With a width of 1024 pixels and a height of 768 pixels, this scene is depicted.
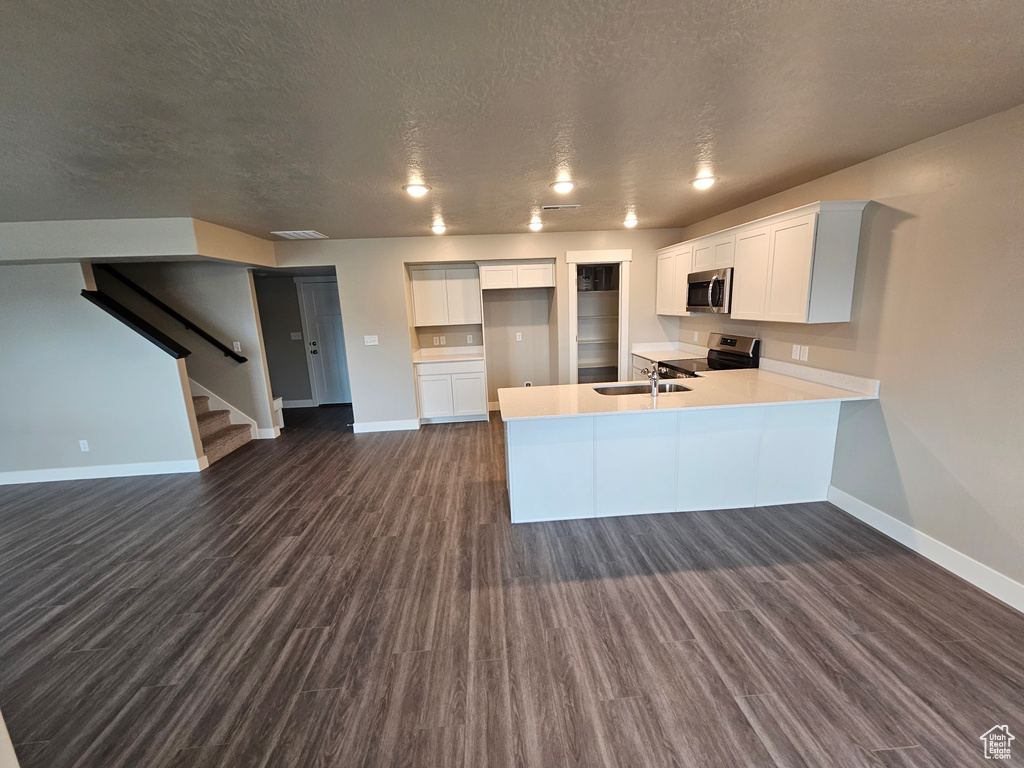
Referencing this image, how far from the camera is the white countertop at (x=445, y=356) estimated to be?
17.2 ft

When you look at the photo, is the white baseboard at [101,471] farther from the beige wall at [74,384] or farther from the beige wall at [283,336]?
the beige wall at [283,336]

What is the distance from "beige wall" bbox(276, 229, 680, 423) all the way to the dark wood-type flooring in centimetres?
233

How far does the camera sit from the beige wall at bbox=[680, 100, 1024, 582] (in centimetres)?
191

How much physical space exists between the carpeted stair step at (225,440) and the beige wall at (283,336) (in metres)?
1.47

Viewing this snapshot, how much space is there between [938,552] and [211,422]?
21.8ft

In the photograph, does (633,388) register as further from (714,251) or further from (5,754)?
(5,754)

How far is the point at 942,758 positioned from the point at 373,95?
3182 mm

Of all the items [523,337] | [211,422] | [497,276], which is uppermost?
[497,276]

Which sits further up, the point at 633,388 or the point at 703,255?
the point at 703,255

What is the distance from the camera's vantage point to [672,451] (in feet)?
9.45

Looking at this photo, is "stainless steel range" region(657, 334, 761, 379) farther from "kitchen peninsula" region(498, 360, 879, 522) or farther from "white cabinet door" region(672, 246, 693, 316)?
"kitchen peninsula" region(498, 360, 879, 522)

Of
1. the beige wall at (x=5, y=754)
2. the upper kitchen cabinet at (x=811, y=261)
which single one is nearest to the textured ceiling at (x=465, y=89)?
the upper kitchen cabinet at (x=811, y=261)

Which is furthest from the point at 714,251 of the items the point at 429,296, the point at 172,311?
the point at 172,311

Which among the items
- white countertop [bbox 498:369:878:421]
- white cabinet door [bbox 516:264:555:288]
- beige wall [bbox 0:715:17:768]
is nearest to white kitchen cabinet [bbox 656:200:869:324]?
white countertop [bbox 498:369:878:421]
